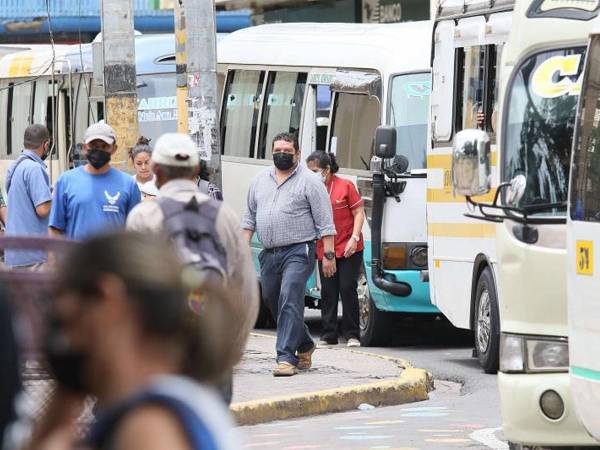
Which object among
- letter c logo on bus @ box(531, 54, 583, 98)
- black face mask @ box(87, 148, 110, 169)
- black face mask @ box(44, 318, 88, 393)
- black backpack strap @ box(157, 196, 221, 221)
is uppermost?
letter c logo on bus @ box(531, 54, 583, 98)

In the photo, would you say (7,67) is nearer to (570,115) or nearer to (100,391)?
(570,115)

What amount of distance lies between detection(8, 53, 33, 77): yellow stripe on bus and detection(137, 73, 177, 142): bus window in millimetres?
4930

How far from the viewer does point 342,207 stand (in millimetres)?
15172

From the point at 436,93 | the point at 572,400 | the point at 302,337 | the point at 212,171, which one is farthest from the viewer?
the point at 212,171

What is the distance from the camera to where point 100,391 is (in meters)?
2.80

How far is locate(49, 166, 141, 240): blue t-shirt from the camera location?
30.8 ft

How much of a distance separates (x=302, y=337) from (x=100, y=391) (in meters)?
9.91

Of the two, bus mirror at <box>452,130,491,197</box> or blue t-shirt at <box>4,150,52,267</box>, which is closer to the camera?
bus mirror at <box>452,130,491,197</box>

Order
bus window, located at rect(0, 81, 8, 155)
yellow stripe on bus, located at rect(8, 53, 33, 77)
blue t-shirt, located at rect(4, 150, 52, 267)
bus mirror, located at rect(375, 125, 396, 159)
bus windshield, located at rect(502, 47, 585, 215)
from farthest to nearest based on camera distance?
bus window, located at rect(0, 81, 8, 155), yellow stripe on bus, located at rect(8, 53, 33, 77), bus mirror, located at rect(375, 125, 396, 159), blue t-shirt, located at rect(4, 150, 52, 267), bus windshield, located at rect(502, 47, 585, 215)

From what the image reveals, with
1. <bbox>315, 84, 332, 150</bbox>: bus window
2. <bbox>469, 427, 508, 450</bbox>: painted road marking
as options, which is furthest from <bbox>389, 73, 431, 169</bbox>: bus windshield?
<bbox>469, 427, 508, 450</bbox>: painted road marking

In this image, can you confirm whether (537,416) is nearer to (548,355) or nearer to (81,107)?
(548,355)

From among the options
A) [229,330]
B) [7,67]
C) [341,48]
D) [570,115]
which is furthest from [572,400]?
[7,67]

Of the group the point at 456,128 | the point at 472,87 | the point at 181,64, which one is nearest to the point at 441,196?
the point at 456,128

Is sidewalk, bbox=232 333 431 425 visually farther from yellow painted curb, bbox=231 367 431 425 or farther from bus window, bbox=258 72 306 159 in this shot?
bus window, bbox=258 72 306 159
